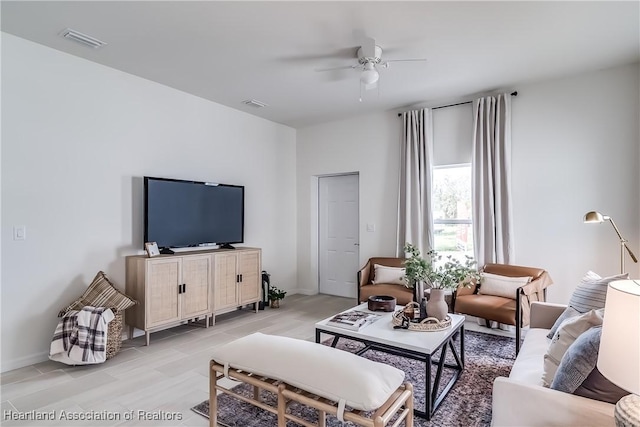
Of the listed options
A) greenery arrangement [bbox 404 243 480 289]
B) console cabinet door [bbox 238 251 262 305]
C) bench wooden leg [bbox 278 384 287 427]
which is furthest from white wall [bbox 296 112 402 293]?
bench wooden leg [bbox 278 384 287 427]

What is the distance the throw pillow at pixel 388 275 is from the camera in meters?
4.26

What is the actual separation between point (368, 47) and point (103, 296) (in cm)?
334

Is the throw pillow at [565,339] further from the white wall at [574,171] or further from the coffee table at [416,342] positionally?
the white wall at [574,171]

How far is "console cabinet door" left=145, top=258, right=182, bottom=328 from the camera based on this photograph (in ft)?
11.2

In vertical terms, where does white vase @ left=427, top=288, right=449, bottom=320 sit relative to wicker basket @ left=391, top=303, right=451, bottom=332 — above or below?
above

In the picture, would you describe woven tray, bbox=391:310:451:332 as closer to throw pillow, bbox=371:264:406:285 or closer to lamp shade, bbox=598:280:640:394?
lamp shade, bbox=598:280:640:394

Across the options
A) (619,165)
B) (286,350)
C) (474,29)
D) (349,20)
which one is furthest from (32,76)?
(619,165)

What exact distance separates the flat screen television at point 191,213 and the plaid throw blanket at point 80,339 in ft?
3.20

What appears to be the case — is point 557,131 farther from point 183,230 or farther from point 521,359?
point 183,230

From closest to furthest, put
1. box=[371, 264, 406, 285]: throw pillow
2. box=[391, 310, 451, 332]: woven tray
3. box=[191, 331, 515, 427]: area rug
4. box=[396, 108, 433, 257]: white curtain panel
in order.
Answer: box=[191, 331, 515, 427]: area rug
box=[391, 310, 451, 332]: woven tray
box=[371, 264, 406, 285]: throw pillow
box=[396, 108, 433, 257]: white curtain panel

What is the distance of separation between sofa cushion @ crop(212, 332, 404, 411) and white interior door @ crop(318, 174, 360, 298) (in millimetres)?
3637

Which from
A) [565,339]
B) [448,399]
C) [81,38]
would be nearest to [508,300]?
[448,399]

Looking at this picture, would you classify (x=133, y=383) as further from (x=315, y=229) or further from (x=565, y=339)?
(x=315, y=229)

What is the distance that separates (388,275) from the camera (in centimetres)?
432
